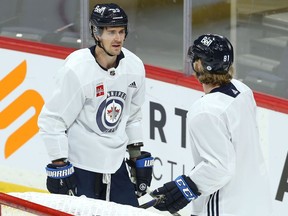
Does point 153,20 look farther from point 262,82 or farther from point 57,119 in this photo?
point 57,119

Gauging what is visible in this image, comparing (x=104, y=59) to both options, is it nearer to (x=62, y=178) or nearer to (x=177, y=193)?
(x=62, y=178)

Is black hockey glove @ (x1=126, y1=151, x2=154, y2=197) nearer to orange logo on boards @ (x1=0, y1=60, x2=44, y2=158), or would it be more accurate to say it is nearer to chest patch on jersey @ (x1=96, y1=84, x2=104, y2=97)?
chest patch on jersey @ (x1=96, y1=84, x2=104, y2=97)

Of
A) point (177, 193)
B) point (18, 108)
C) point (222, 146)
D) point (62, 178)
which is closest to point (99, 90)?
point (62, 178)

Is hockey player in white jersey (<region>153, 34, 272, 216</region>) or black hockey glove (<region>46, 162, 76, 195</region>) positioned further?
black hockey glove (<region>46, 162, 76, 195</region>)

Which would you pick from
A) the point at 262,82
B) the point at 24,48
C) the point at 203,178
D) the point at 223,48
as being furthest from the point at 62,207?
the point at 24,48

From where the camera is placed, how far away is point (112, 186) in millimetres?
4387

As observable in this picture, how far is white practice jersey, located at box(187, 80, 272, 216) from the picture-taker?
3.69 m

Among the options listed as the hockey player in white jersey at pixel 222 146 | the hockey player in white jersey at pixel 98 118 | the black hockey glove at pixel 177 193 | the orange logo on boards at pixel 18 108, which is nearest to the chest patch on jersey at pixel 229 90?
the hockey player in white jersey at pixel 222 146

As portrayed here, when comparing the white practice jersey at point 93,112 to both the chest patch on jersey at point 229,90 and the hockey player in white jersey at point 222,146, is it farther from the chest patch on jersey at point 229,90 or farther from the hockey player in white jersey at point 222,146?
the chest patch on jersey at point 229,90

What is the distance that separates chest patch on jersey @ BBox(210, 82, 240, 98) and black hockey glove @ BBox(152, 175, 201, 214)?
33 cm

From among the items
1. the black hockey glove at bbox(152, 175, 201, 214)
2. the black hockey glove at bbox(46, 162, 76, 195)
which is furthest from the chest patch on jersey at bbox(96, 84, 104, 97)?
the black hockey glove at bbox(152, 175, 201, 214)

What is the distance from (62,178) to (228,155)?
2.50 feet

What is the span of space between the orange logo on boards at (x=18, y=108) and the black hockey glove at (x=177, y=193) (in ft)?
6.98

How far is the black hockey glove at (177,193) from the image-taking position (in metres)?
3.84
